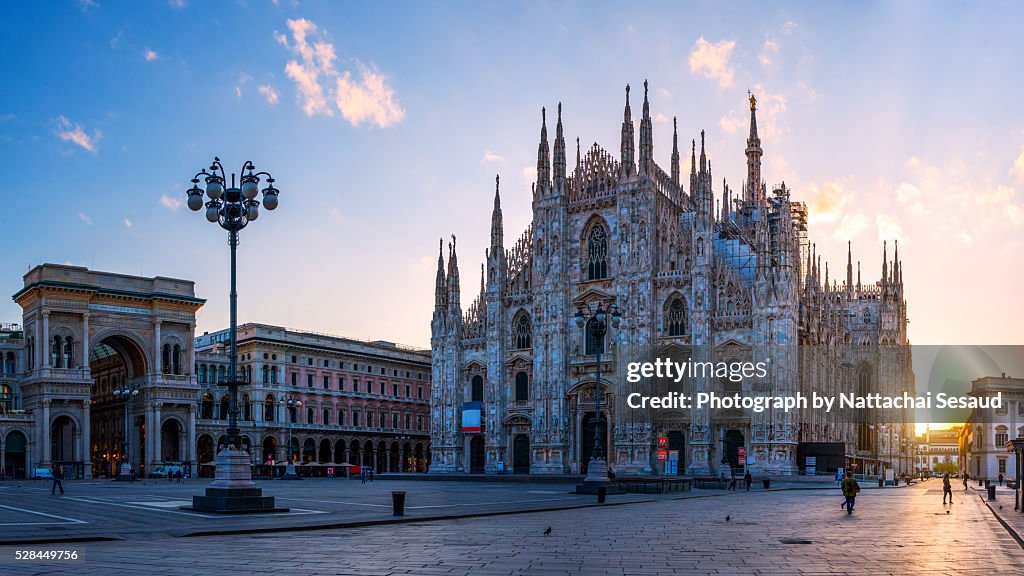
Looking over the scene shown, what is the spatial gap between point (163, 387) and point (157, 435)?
3959 millimetres

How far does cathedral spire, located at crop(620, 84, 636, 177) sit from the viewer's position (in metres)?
69.6

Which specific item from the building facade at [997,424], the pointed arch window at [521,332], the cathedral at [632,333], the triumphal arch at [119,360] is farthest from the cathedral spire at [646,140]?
the building facade at [997,424]

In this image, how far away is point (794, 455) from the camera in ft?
204

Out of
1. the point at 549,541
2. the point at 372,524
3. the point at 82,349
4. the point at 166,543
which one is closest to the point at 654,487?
the point at 372,524

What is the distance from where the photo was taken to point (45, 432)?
75.6m

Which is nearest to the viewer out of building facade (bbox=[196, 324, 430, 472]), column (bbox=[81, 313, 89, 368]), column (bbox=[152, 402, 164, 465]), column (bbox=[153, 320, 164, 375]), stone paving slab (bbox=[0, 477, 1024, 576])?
stone paving slab (bbox=[0, 477, 1024, 576])

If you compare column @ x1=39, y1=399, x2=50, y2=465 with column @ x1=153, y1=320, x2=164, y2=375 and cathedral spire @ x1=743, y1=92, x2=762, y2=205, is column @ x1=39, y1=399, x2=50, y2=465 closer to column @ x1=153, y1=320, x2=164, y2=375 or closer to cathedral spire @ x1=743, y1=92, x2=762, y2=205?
column @ x1=153, y1=320, x2=164, y2=375

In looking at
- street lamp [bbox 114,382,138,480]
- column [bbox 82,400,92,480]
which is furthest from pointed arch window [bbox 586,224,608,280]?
column [bbox 82,400,92,480]

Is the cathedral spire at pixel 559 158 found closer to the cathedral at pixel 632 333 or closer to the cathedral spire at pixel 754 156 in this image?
the cathedral at pixel 632 333

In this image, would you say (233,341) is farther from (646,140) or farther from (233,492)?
(646,140)

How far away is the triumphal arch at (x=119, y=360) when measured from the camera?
7669 centimetres

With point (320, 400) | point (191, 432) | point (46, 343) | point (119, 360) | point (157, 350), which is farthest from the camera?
point (320, 400)

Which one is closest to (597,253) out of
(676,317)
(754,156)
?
(676,317)

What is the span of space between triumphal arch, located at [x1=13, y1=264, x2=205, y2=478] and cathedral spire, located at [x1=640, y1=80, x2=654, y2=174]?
40.8 metres
